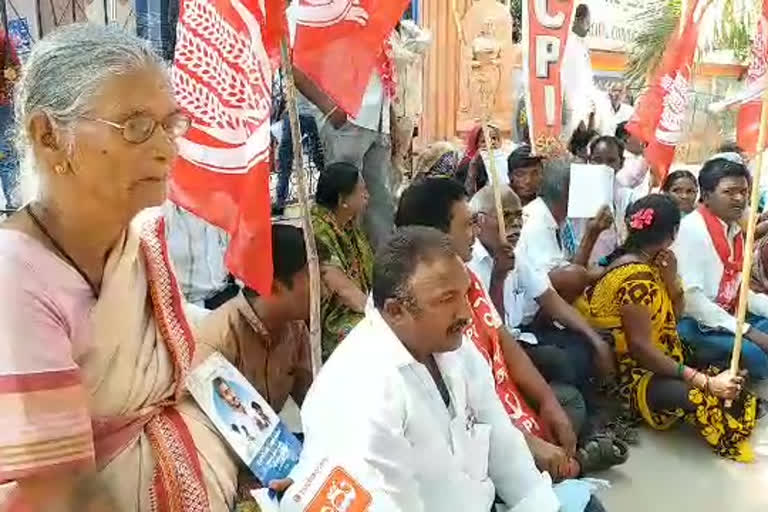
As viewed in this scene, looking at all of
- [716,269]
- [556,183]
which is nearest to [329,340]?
[556,183]

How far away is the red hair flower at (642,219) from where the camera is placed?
3.30 meters

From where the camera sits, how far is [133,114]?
1.15 m

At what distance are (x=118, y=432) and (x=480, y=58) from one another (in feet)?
24.0

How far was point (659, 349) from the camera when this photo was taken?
128 inches

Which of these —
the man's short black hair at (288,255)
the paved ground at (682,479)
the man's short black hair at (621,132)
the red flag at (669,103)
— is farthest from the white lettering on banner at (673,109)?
the man's short black hair at (288,255)

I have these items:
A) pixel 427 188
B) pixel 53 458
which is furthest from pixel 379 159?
pixel 53 458

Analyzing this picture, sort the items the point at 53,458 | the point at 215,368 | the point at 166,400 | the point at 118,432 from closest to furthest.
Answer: the point at 53,458 → the point at 118,432 → the point at 166,400 → the point at 215,368

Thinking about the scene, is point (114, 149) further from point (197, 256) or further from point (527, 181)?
point (527, 181)

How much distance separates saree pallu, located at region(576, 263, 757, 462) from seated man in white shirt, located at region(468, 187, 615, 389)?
89 millimetres

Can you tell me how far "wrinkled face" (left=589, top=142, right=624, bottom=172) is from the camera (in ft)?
14.9

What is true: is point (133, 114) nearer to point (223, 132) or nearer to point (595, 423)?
point (223, 132)

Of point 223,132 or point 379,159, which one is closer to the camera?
point 223,132

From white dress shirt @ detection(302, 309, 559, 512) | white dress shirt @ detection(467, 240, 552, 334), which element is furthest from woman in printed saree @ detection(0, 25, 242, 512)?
white dress shirt @ detection(467, 240, 552, 334)

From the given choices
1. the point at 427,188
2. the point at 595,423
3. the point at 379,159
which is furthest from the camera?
the point at 379,159
